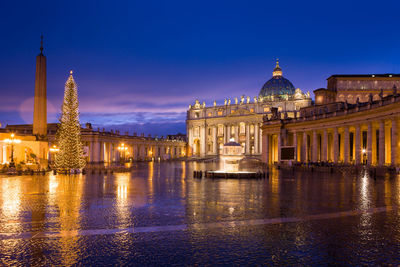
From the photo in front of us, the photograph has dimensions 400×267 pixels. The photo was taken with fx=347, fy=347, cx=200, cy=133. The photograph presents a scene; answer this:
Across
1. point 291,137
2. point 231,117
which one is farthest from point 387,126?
point 231,117

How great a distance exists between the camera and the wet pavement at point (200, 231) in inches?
328

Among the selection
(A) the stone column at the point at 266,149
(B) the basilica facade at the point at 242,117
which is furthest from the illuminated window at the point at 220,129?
(A) the stone column at the point at 266,149

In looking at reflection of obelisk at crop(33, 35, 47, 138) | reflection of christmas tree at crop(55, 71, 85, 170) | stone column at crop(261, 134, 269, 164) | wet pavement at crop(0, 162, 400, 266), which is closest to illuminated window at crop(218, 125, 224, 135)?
stone column at crop(261, 134, 269, 164)

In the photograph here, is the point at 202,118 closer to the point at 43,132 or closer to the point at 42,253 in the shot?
the point at 43,132

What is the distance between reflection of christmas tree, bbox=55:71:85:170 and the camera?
135ft

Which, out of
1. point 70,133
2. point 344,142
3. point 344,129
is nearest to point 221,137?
point 344,129

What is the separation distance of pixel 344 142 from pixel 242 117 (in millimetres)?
90146

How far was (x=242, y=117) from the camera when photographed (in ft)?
471

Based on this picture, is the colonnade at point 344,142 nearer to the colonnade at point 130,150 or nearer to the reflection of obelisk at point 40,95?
the reflection of obelisk at point 40,95

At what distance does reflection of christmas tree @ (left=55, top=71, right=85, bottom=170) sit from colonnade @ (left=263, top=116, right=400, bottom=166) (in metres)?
29.8

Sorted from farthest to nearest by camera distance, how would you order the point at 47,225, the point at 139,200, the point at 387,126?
the point at 387,126 → the point at 139,200 → the point at 47,225

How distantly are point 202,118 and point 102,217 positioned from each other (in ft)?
482

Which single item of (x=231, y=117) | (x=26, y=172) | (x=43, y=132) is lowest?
(x=26, y=172)

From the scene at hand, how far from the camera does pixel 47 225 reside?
38.5 ft
